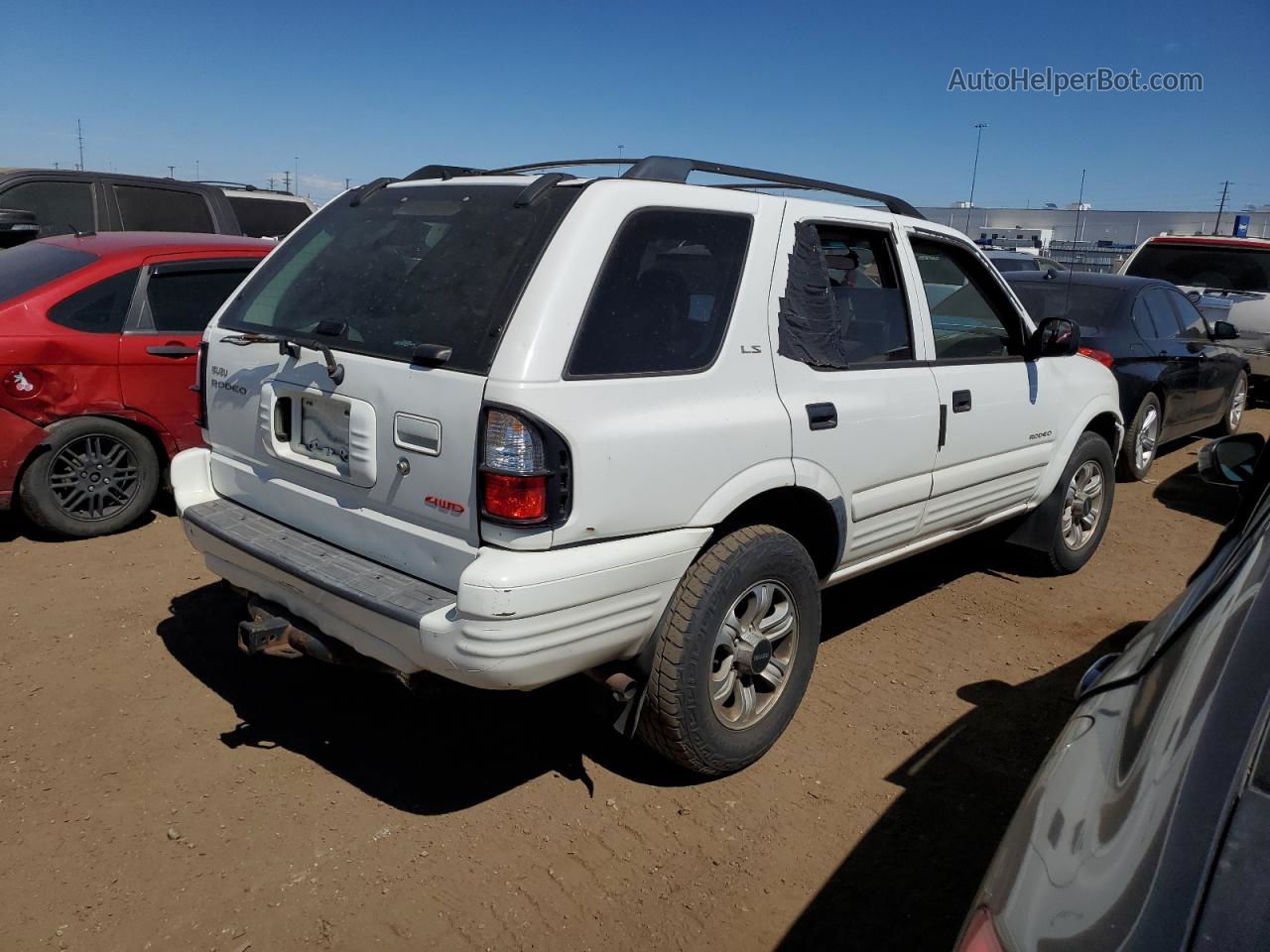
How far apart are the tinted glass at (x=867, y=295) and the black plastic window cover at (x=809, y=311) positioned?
89mm

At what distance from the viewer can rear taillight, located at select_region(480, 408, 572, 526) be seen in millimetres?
2691

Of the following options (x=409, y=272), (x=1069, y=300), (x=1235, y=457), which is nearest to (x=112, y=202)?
(x=409, y=272)

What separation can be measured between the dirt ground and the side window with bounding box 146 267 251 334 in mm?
1700

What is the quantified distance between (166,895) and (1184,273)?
12.9 m

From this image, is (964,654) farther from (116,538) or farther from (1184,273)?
(1184,273)

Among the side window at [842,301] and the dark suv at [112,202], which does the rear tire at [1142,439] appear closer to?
the side window at [842,301]

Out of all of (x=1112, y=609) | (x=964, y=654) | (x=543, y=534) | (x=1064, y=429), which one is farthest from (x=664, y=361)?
(x=1112, y=609)

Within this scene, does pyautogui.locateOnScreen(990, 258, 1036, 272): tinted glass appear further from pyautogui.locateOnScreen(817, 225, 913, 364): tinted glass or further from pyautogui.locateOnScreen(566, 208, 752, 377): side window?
pyautogui.locateOnScreen(566, 208, 752, 377): side window

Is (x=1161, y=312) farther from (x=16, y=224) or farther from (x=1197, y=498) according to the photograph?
(x=16, y=224)

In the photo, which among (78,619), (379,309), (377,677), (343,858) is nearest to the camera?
(343,858)

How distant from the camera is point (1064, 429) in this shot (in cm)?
516

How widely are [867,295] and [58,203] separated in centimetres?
744

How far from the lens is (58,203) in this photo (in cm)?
835

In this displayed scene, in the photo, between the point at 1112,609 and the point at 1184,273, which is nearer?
the point at 1112,609
